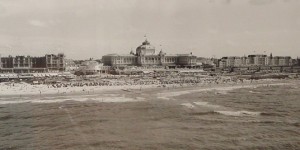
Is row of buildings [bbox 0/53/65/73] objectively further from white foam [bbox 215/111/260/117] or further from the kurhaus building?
white foam [bbox 215/111/260/117]

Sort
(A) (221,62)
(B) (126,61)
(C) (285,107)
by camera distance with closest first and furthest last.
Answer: (C) (285,107) → (B) (126,61) → (A) (221,62)

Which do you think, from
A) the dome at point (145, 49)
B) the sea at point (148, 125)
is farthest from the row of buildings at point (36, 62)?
the sea at point (148, 125)

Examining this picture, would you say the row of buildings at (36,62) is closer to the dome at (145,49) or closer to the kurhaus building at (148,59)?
the kurhaus building at (148,59)

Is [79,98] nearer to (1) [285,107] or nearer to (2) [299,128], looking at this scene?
(1) [285,107]

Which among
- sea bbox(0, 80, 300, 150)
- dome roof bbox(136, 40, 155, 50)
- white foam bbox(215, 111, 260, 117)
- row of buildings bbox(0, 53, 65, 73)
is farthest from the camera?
dome roof bbox(136, 40, 155, 50)

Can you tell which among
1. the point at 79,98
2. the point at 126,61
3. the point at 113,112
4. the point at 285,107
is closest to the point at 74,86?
the point at 79,98

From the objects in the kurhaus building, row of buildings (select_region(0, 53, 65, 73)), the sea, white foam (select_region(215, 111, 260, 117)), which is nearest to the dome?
the kurhaus building

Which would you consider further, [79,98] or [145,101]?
[79,98]
